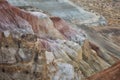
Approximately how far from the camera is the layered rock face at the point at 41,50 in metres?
14.0

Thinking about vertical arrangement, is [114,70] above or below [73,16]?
above

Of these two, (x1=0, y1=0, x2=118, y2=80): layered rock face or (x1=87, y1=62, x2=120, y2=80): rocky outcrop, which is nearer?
(x1=87, y1=62, x2=120, y2=80): rocky outcrop

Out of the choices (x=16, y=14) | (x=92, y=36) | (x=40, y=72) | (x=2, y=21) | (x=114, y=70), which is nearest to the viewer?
(x=114, y=70)

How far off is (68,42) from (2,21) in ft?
11.1

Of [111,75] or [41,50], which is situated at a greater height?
[111,75]

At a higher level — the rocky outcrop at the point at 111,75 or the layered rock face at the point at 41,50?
the rocky outcrop at the point at 111,75

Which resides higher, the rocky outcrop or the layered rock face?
the rocky outcrop

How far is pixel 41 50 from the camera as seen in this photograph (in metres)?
15.0

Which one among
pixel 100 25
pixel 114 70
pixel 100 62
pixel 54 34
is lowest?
pixel 100 25

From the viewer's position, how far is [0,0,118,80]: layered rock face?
14039 millimetres

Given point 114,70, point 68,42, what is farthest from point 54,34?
point 114,70

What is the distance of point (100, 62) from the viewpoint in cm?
2194

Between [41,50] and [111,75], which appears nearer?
[111,75]

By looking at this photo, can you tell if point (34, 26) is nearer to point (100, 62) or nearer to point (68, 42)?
point (68, 42)
